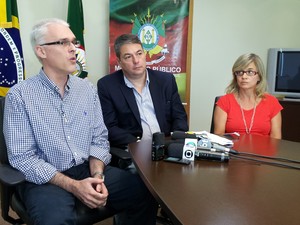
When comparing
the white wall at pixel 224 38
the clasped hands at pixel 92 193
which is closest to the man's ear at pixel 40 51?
the clasped hands at pixel 92 193

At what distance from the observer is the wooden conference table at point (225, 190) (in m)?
0.80

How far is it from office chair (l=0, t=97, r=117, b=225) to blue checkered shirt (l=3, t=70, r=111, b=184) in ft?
0.23

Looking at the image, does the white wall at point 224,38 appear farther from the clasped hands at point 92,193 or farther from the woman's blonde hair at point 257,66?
the clasped hands at point 92,193

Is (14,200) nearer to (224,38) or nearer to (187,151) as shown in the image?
(187,151)

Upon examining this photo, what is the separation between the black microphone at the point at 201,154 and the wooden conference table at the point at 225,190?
3 centimetres

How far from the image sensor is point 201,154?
4.33 feet

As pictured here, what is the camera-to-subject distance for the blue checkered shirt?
1453 mm

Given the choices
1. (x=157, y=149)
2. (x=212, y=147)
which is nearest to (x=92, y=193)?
(x=157, y=149)

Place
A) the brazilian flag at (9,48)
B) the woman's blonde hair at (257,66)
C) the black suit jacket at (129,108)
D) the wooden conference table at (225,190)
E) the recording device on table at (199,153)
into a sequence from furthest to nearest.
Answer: the brazilian flag at (9,48) < the woman's blonde hair at (257,66) < the black suit jacket at (129,108) < the recording device on table at (199,153) < the wooden conference table at (225,190)

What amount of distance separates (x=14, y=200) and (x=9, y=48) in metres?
1.66

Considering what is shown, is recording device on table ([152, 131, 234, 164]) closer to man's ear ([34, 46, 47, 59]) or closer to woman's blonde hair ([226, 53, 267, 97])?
man's ear ([34, 46, 47, 59])

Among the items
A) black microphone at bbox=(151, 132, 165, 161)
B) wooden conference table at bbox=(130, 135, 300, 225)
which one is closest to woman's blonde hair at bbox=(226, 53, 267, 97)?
wooden conference table at bbox=(130, 135, 300, 225)

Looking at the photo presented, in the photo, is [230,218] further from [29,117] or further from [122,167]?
[29,117]

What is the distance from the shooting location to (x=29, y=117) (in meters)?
1.51
